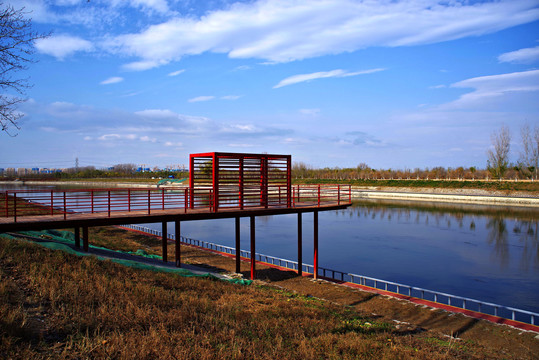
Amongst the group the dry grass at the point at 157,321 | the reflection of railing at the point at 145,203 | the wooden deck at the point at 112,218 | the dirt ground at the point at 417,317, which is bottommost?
the dirt ground at the point at 417,317

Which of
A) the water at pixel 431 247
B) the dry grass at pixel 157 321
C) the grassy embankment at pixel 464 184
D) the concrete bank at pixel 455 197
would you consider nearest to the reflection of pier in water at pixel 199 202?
the dry grass at pixel 157 321

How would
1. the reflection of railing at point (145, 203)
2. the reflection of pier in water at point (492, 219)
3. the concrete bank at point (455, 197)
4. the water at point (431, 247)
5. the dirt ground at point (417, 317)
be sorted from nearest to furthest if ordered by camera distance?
the dirt ground at point (417, 317) → the reflection of railing at point (145, 203) → the water at point (431, 247) → the reflection of pier in water at point (492, 219) → the concrete bank at point (455, 197)

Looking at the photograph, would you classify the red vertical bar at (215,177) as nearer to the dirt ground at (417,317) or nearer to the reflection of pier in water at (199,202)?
the reflection of pier in water at (199,202)

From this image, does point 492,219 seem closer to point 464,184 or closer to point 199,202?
point 464,184

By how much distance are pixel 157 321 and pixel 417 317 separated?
8.12m

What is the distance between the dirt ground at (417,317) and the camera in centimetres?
949

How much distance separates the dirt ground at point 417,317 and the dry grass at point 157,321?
109 centimetres

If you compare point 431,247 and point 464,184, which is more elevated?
point 464,184

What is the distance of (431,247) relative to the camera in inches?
1048

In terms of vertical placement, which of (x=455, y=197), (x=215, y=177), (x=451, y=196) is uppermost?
(x=215, y=177)

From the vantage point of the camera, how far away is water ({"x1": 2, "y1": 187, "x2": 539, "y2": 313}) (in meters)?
18.2

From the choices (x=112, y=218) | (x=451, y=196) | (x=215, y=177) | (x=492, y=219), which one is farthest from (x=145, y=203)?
(x=451, y=196)

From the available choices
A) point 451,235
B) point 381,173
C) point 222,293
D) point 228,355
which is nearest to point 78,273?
point 222,293

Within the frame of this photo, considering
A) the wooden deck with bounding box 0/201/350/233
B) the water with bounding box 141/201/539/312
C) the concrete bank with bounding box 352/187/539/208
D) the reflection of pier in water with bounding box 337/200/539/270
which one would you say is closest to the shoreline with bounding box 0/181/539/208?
the concrete bank with bounding box 352/187/539/208
